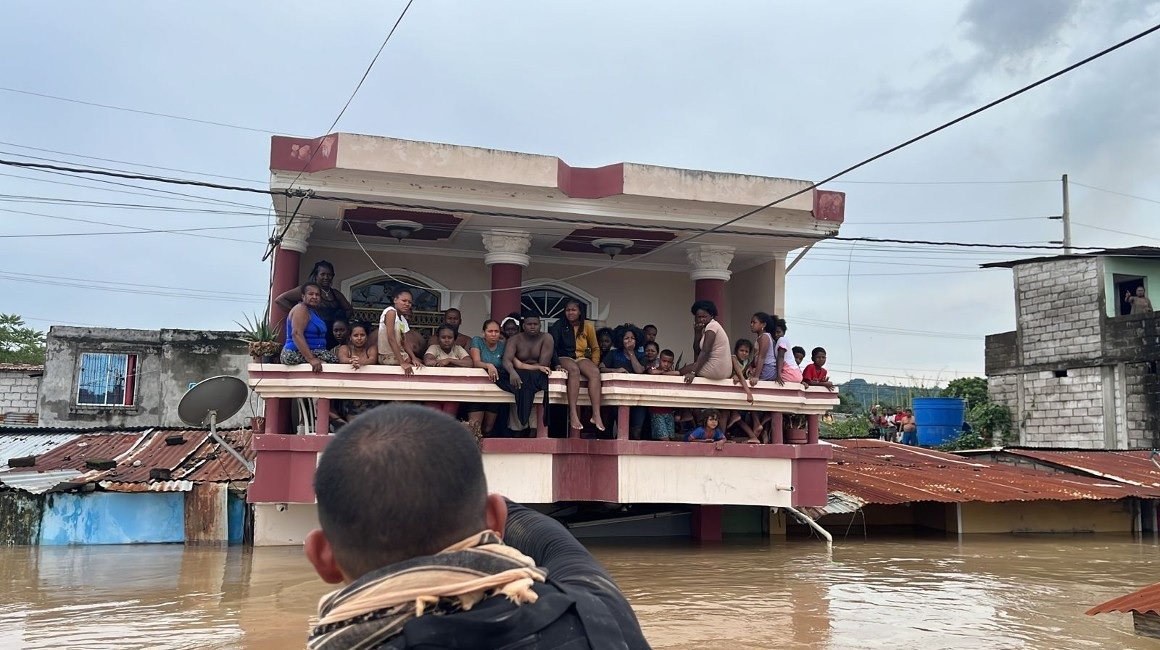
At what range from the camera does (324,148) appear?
10.4 meters

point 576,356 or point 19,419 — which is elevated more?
point 576,356

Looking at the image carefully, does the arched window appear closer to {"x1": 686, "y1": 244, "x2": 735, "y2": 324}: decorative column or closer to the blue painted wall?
{"x1": 686, "y1": 244, "x2": 735, "y2": 324}: decorative column

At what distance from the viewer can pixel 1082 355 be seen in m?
23.0

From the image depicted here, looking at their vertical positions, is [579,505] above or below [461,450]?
below

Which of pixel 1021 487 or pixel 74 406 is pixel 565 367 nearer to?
pixel 1021 487

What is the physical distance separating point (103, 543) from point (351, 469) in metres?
11.8

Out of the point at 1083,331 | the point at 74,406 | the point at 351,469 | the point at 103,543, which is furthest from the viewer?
the point at 1083,331

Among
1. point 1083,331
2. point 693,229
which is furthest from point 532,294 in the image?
point 1083,331

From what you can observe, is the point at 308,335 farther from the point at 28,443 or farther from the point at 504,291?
the point at 28,443

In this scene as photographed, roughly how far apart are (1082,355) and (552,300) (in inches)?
→ 624

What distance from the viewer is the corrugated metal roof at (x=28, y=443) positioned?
1412 centimetres

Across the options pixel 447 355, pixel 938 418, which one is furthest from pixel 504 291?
pixel 938 418

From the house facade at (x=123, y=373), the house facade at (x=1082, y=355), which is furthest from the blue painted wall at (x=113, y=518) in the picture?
the house facade at (x=1082, y=355)

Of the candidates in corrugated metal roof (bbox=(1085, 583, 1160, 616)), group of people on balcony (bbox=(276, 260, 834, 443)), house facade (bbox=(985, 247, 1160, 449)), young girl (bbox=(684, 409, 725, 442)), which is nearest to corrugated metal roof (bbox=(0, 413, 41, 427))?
group of people on balcony (bbox=(276, 260, 834, 443))
